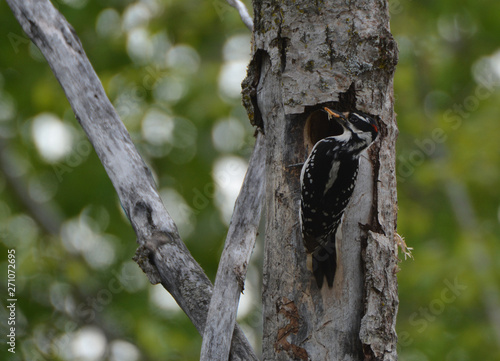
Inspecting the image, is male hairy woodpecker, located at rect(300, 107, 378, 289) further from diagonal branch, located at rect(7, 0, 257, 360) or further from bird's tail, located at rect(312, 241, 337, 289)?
diagonal branch, located at rect(7, 0, 257, 360)

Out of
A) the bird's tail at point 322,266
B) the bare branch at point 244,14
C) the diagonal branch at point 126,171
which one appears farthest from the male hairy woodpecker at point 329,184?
the bare branch at point 244,14

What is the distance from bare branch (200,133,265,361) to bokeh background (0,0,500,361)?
4.64m

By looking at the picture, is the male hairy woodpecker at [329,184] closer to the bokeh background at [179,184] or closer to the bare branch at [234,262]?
the bare branch at [234,262]

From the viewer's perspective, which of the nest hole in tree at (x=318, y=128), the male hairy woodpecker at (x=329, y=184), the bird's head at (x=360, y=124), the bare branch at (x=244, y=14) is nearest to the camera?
the male hairy woodpecker at (x=329, y=184)

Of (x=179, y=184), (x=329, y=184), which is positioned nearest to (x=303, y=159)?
(x=329, y=184)

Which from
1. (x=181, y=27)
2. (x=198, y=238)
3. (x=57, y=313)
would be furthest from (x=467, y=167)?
(x=57, y=313)

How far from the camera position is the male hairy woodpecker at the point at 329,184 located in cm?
281

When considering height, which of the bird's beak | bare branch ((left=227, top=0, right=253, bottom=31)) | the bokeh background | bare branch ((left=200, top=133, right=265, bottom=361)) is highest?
the bokeh background

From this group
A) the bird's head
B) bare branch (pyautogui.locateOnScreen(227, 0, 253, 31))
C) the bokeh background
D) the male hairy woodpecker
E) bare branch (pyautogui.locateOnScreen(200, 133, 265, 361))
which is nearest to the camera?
bare branch (pyautogui.locateOnScreen(200, 133, 265, 361))

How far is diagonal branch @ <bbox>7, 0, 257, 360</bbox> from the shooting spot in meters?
2.78

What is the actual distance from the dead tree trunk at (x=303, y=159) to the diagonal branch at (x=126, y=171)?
1.12 feet

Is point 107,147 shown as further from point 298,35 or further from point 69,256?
point 69,256

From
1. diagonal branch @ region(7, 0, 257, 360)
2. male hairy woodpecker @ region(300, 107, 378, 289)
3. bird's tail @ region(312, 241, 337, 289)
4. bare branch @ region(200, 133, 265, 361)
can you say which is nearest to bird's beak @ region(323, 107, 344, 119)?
male hairy woodpecker @ region(300, 107, 378, 289)

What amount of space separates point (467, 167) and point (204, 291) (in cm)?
612
